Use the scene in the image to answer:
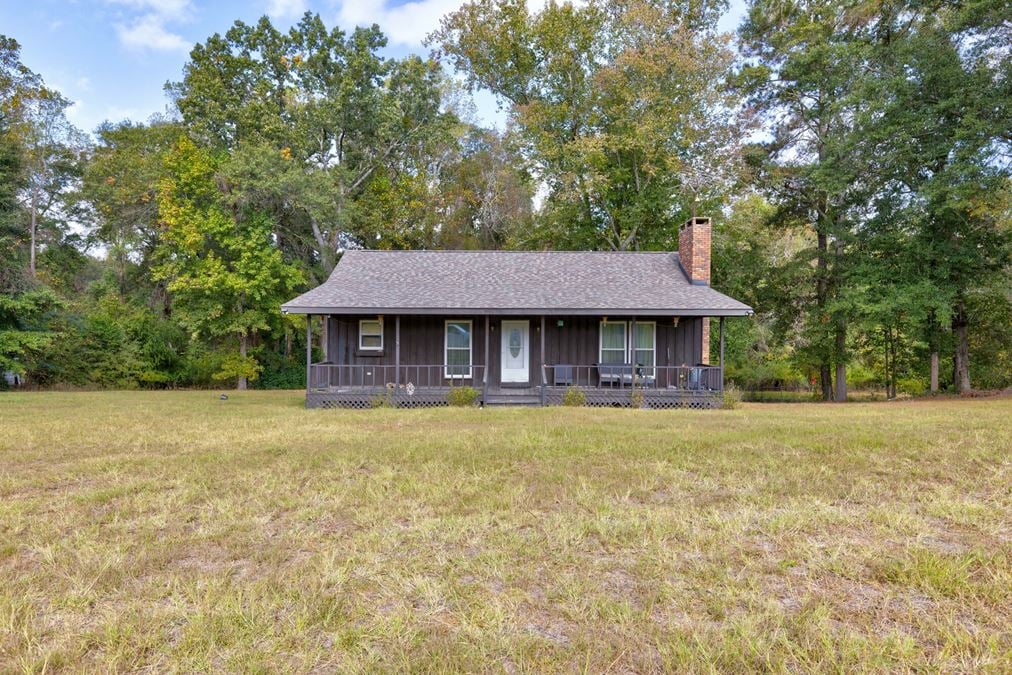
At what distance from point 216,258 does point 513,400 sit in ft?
49.2

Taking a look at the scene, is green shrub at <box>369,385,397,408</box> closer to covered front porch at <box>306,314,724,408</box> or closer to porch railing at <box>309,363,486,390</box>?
porch railing at <box>309,363,486,390</box>

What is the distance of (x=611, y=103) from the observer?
23.4 metres

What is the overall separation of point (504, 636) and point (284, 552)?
2.03 meters

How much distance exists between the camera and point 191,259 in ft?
70.3

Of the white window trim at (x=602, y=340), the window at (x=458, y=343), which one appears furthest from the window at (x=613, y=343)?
the window at (x=458, y=343)

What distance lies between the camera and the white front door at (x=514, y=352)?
15680mm

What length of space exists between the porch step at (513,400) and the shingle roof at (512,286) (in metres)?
2.33

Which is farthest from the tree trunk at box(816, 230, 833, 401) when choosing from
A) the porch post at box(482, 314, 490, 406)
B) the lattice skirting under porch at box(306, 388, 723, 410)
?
the porch post at box(482, 314, 490, 406)

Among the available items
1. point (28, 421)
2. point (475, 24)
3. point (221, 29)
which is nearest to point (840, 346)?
point (475, 24)

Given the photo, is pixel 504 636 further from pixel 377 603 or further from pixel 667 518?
pixel 667 518

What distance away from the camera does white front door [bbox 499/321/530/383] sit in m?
15.7

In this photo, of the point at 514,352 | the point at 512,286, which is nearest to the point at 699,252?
the point at 512,286

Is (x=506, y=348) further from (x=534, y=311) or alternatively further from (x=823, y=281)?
(x=823, y=281)

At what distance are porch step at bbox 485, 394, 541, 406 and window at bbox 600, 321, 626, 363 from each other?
276 centimetres
